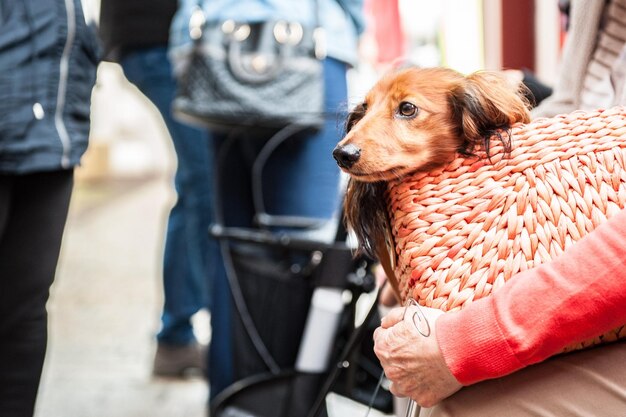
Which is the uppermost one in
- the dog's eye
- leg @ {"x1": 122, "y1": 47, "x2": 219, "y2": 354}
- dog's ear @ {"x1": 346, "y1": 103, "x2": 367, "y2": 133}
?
the dog's eye

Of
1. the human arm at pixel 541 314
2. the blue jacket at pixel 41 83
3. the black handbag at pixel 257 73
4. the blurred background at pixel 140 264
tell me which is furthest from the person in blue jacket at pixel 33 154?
the human arm at pixel 541 314

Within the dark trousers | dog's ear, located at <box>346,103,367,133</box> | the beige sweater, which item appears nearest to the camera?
dog's ear, located at <box>346,103,367,133</box>

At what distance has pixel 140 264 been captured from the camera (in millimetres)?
4730

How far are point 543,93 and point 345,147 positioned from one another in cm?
78

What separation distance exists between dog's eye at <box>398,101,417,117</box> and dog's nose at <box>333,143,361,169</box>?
→ 0.09m

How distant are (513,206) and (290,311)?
982 mm

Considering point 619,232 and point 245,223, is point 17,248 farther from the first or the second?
point 619,232

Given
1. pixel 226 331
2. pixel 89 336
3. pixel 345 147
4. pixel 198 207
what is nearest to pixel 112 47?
pixel 198 207

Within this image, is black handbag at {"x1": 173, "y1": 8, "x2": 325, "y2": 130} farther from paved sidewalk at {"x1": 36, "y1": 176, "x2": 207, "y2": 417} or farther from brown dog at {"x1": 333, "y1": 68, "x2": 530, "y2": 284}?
paved sidewalk at {"x1": 36, "y1": 176, "x2": 207, "y2": 417}

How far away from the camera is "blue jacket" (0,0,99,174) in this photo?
4.81 feet

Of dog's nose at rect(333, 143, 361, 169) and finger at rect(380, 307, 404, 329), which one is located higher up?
dog's nose at rect(333, 143, 361, 169)

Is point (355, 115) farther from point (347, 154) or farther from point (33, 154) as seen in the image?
point (33, 154)

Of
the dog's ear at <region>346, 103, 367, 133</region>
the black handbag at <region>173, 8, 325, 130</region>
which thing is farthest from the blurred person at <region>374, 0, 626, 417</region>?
the black handbag at <region>173, 8, 325, 130</region>

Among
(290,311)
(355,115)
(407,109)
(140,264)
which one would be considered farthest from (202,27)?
(140,264)
